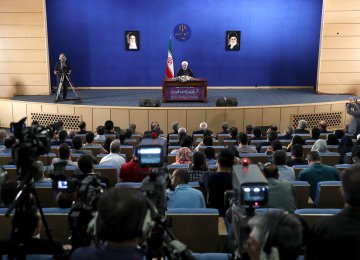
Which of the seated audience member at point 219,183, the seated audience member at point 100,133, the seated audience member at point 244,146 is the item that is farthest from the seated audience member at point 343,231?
the seated audience member at point 100,133

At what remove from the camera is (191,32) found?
12.7 metres

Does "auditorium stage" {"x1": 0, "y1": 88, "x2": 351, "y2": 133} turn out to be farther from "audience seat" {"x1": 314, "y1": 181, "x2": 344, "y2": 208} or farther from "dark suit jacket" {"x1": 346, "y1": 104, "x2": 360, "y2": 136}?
"audience seat" {"x1": 314, "y1": 181, "x2": 344, "y2": 208}

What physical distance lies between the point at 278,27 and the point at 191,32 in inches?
101

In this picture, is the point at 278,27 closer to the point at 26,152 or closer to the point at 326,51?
the point at 326,51

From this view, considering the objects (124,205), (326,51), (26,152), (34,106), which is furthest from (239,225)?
(326,51)

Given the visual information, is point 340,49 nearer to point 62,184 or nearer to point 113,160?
point 113,160

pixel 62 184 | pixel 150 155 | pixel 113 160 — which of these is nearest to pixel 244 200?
pixel 150 155

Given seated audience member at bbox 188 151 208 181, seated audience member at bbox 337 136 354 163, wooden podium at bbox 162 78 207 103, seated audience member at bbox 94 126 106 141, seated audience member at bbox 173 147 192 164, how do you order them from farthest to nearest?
wooden podium at bbox 162 78 207 103
seated audience member at bbox 94 126 106 141
seated audience member at bbox 337 136 354 163
seated audience member at bbox 173 147 192 164
seated audience member at bbox 188 151 208 181

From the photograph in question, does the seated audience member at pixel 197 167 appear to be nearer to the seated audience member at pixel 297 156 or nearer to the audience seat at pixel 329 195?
the audience seat at pixel 329 195

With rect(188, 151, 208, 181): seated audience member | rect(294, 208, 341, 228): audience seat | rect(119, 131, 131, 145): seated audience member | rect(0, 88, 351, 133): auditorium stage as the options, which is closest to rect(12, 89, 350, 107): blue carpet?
rect(0, 88, 351, 133): auditorium stage

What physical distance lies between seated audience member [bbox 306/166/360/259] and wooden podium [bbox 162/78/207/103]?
8568mm

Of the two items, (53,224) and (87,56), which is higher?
(87,56)

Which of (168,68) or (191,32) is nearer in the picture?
(168,68)

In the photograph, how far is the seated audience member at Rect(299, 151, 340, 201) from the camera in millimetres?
4555
